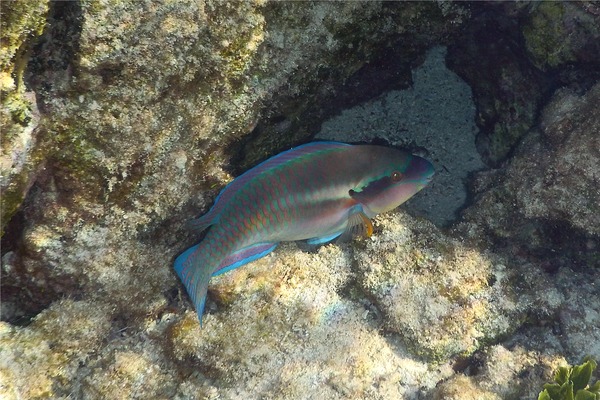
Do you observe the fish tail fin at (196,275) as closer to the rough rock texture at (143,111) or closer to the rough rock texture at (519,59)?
the rough rock texture at (143,111)

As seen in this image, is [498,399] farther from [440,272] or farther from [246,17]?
[246,17]

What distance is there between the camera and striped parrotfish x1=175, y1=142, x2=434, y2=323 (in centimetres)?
232

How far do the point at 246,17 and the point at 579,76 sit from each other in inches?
96.8

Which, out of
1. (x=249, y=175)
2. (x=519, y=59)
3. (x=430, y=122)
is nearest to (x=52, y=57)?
(x=249, y=175)

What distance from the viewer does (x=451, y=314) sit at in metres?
2.79

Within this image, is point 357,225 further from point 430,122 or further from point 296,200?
point 430,122

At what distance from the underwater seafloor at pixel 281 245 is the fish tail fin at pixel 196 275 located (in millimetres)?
369

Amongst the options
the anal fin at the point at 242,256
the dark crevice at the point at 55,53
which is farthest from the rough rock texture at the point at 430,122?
the dark crevice at the point at 55,53

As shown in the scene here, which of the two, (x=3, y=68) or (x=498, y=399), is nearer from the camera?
(x=3, y=68)

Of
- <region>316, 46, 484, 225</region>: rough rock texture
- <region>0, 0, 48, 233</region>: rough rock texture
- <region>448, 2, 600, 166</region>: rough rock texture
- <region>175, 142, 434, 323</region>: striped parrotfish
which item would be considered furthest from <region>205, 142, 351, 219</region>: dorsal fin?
<region>448, 2, 600, 166</region>: rough rock texture

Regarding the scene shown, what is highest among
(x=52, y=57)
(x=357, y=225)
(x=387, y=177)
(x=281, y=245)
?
(x=387, y=177)

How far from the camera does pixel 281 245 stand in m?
3.06

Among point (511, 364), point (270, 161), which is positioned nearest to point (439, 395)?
point (511, 364)

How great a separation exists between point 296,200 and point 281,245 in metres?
0.76
